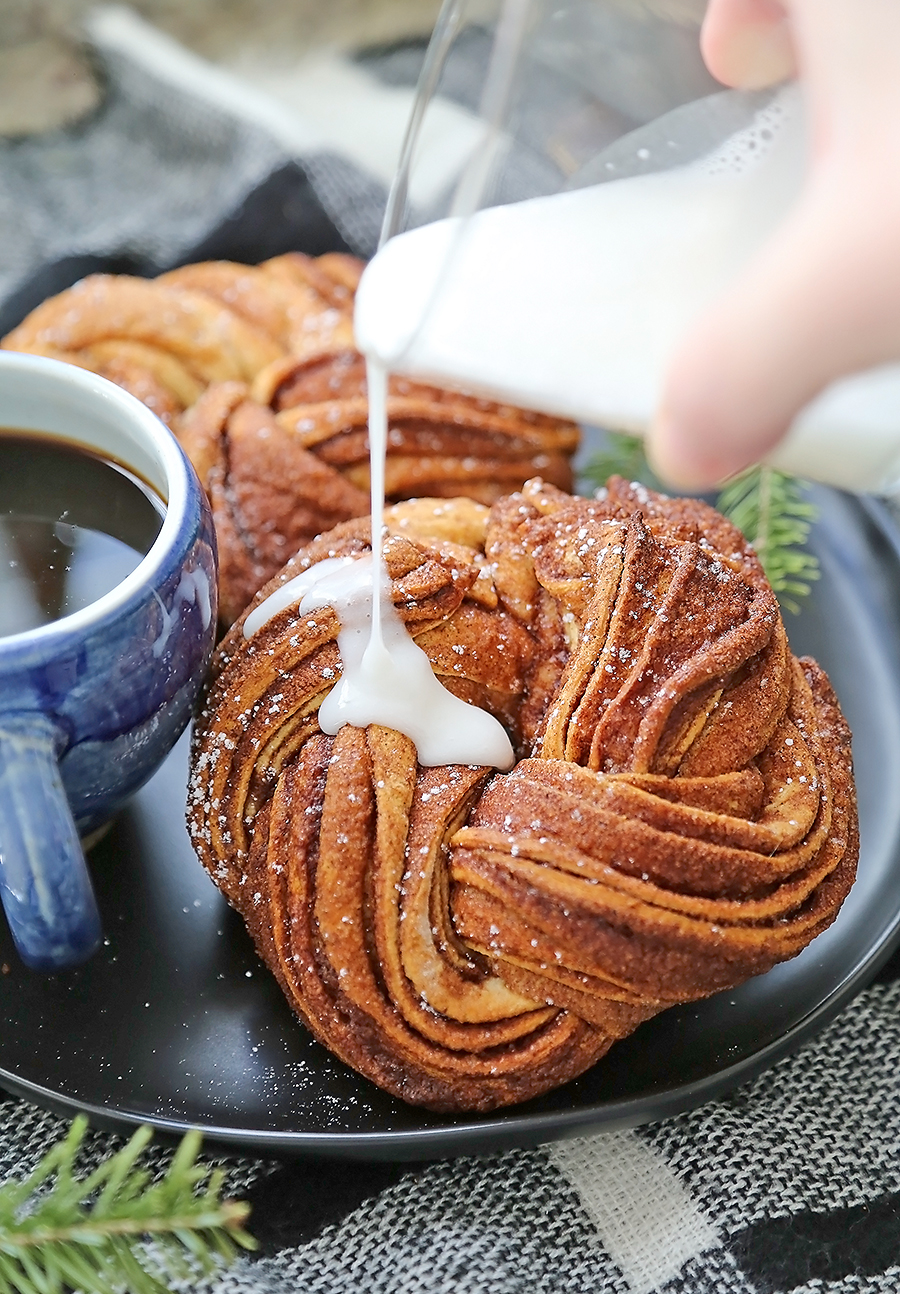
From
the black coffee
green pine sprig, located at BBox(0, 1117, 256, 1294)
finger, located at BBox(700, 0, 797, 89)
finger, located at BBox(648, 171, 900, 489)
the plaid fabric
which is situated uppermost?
finger, located at BBox(700, 0, 797, 89)

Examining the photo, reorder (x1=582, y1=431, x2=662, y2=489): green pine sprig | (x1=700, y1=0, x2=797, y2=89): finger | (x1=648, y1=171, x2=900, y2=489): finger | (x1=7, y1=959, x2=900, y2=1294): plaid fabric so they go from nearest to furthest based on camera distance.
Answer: (x1=648, y1=171, x2=900, y2=489): finger < (x1=700, y1=0, x2=797, y2=89): finger < (x1=7, y1=959, x2=900, y2=1294): plaid fabric < (x1=582, y1=431, x2=662, y2=489): green pine sprig

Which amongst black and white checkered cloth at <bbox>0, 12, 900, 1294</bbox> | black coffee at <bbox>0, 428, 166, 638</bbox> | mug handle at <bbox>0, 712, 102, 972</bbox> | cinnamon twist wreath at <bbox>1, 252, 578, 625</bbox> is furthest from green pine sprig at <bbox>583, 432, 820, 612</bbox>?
mug handle at <bbox>0, 712, 102, 972</bbox>

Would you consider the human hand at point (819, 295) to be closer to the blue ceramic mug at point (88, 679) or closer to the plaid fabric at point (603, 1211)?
the blue ceramic mug at point (88, 679)

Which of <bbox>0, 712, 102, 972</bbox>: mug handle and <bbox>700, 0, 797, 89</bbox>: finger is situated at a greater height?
<bbox>700, 0, 797, 89</bbox>: finger

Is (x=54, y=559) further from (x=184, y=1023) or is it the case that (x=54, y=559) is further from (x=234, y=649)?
(x=184, y=1023)

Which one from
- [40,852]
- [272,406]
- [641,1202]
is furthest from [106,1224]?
[272,406]

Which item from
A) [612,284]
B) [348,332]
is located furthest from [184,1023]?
[348,332]

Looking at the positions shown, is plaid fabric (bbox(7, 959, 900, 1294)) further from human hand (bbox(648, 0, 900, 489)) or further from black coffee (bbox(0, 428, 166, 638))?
human hand (bbox(648, 0, 900, 489))
